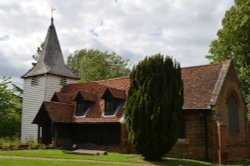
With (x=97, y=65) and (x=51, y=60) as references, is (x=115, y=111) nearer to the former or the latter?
(x=51, y=60)

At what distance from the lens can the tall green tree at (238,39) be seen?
34.2 meters

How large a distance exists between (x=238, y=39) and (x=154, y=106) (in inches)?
683

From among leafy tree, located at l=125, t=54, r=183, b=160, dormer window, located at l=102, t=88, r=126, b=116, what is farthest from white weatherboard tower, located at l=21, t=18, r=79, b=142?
leafy tree, located at l=125, t=54, r=183, b=160

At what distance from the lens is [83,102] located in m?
32.1

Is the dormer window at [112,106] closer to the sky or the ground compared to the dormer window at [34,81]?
closer to the ground

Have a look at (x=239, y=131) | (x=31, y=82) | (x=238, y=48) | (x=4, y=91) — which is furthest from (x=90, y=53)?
(x=239, y=131)

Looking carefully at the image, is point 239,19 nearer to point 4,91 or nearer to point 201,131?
point 201,131

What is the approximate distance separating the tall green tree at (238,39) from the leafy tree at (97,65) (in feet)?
81.7

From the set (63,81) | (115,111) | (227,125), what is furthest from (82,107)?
(227,125)

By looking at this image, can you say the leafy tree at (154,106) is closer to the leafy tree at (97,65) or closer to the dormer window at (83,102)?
the dormer window at (83,102)

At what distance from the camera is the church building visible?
24.4 m

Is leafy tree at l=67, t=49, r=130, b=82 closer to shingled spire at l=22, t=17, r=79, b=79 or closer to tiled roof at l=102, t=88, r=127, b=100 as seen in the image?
shingled spire at l=22, t=17, r=79, b=79

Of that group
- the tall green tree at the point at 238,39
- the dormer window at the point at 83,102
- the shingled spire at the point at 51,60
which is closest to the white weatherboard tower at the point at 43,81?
the shingled spire at the point at 51,60

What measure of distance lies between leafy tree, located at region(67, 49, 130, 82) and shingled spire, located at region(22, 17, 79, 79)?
17.7 m
